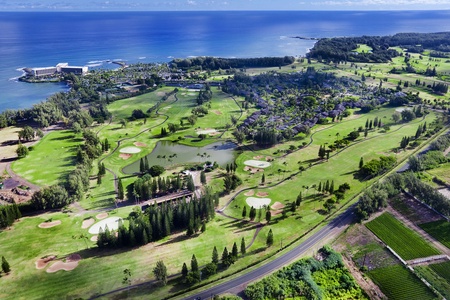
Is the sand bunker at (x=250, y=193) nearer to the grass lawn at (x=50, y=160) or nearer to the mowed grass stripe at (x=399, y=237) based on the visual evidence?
the mowed grass stripe at (x=399, y=237)

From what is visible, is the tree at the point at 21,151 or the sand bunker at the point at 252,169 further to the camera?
the tree at the point at 21,151

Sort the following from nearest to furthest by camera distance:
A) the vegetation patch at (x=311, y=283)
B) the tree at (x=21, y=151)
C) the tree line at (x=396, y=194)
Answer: the vegetation patch at (x=311, y=283)
the tree line at (x=396, y=194)
the tree at (x=21, y=151)

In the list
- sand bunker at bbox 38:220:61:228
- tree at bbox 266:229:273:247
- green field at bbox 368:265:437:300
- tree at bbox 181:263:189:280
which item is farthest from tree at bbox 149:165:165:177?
green field at bbox 368:265:437:300

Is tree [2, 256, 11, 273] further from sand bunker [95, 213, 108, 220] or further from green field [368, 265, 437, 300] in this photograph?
green field [368, 265, 437, 300]

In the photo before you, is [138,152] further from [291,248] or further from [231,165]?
[291,248]

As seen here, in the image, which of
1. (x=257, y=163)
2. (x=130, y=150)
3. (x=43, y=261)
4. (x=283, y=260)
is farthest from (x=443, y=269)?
(x=130, y=150)

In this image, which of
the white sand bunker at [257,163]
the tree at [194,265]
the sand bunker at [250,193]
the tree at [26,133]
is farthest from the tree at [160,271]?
the tree at [26,133]
